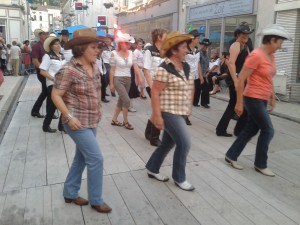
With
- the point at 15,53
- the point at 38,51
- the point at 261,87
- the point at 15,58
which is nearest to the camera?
the point at 261,87

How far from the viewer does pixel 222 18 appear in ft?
40.8

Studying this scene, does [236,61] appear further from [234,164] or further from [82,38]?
[82,38]

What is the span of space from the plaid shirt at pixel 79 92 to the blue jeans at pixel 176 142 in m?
0.79

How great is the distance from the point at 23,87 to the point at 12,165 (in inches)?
340

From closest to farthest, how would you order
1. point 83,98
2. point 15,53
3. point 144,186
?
1. point 83,98
2. point 144,186
3. point 15,53

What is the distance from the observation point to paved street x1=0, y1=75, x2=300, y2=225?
320 cm

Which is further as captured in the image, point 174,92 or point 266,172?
point 266,172

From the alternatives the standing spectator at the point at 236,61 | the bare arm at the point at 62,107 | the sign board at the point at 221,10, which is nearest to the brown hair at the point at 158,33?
the standing spectator at the point at 236,61

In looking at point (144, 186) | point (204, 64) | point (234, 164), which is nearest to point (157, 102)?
point (144, 186)

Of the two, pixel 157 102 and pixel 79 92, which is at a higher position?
pixel 79 92

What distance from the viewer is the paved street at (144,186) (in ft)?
10.5

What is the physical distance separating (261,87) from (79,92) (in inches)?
89.1

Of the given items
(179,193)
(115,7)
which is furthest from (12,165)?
(115,7)

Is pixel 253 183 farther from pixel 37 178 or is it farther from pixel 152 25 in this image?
pixel 152 25
